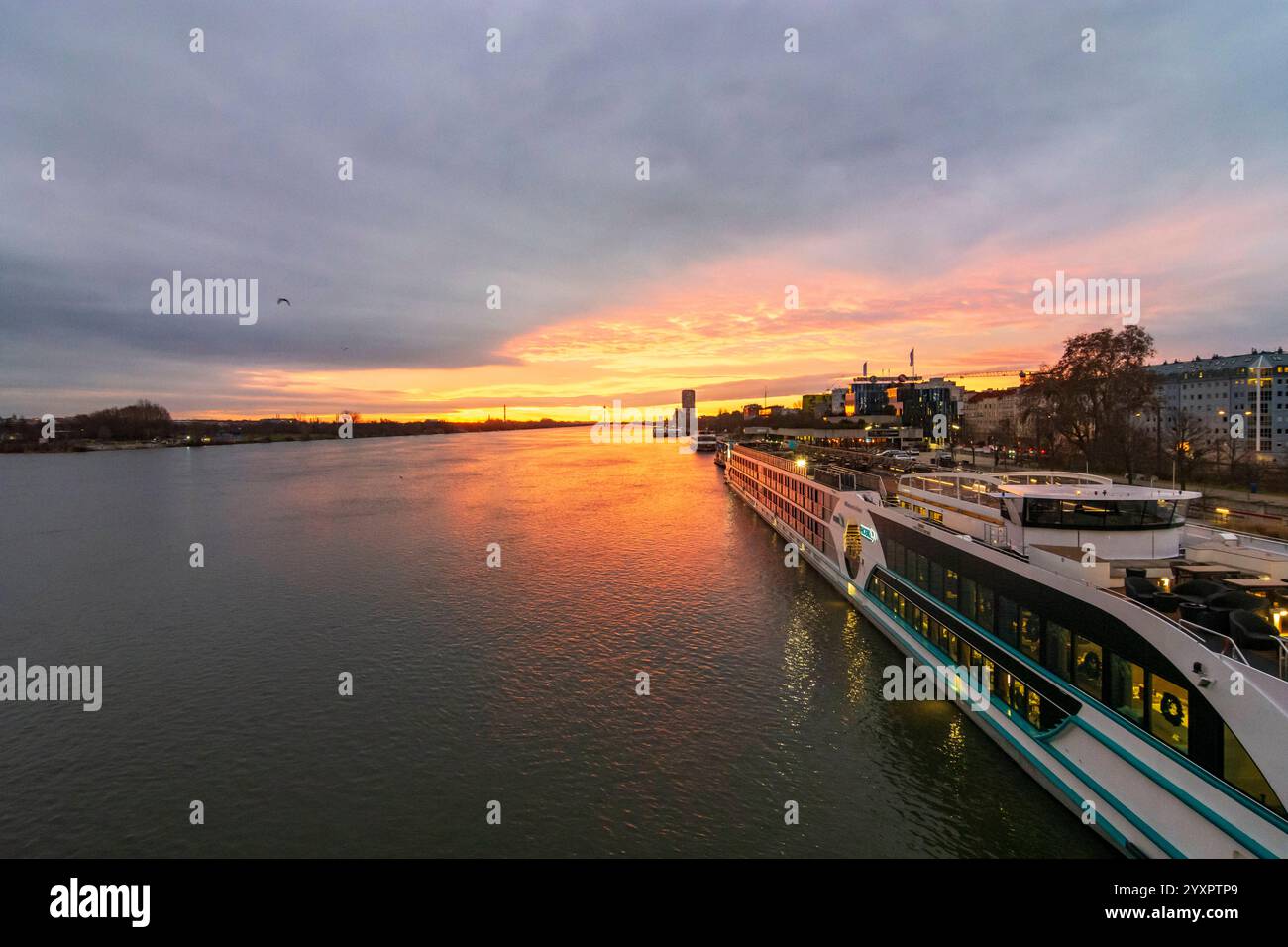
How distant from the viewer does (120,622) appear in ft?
90.5

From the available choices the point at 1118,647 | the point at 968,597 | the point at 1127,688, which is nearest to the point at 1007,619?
the point at 968,597

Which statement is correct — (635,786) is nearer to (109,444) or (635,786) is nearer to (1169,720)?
(1169,720)

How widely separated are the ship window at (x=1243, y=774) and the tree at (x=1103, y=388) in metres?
40.2

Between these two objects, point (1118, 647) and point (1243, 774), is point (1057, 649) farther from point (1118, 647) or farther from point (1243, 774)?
point (1243, 774)

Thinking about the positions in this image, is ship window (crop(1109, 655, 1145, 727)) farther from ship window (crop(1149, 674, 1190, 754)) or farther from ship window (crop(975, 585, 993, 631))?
ship window (crop(975, 585, 993, 631))

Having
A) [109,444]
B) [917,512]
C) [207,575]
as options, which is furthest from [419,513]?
[109,444]

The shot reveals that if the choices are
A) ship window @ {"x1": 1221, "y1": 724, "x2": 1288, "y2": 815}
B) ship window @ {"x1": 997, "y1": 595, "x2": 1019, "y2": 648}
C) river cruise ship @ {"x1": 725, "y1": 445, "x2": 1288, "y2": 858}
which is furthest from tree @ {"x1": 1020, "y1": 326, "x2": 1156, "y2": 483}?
ship window @ {"x1": 1221, "y1": 724, "x2": 1288, "y2": 815}

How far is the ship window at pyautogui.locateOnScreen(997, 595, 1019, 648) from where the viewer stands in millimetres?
14586

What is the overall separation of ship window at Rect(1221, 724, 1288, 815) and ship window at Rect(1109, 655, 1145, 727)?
1562mm

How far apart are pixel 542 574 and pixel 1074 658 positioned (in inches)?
1072

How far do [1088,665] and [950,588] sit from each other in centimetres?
646

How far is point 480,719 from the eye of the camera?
18.0 m

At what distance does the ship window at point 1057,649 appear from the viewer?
41.0 ft
